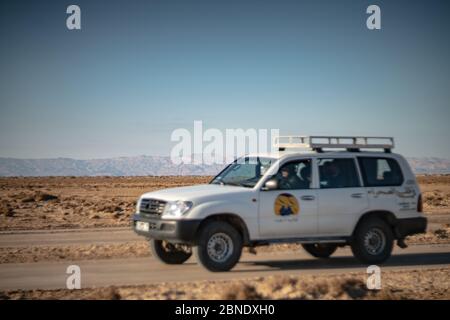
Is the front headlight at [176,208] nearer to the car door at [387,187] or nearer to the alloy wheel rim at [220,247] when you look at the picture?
the alloy wheel rim at [220,247]

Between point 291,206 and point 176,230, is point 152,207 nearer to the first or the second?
point 176,230

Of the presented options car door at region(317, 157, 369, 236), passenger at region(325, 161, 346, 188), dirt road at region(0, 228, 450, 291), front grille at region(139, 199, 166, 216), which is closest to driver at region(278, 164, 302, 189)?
car door at region(317, 157, 369, 236)

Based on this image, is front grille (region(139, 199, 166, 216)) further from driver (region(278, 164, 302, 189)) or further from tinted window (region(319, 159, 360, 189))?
tinted window (region(319, 159, 360, 189))

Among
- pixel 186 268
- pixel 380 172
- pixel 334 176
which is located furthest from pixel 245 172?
pixel 380 172

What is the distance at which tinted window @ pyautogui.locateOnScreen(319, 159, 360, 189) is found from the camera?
13.2 metres

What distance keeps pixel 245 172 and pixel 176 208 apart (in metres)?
2.03

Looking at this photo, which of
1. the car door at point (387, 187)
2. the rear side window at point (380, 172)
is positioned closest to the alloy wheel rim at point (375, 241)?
the car door at point (387, 187)

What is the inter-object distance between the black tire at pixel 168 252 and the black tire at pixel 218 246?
51.6 inches

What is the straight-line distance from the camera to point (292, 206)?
41.6 ft
